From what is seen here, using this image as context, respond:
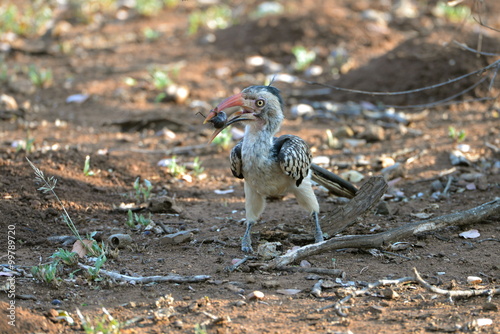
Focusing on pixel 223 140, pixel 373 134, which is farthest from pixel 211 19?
pixel 373 134

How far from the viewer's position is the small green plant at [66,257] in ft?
15.4

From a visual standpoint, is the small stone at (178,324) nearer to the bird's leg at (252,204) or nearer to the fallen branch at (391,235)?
the fallen branch at (391,235)

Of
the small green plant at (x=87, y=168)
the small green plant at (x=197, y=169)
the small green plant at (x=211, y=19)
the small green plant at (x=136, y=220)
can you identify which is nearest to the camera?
the small green plant at (x=136, y=220)

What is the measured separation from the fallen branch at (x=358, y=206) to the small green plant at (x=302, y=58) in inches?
233

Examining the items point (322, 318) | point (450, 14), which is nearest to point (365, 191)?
point (322, 318)

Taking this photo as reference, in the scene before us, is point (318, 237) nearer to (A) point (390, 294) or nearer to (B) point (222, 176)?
(A) point (390, 294)

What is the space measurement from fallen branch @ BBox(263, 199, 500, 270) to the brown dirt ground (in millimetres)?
118

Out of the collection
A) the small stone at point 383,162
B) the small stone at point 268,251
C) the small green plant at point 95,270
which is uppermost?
the small green plant at point 95,270

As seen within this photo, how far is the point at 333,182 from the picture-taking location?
6180 mm

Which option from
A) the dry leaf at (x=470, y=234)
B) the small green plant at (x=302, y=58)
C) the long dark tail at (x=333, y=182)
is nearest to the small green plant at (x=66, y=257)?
the long dark tail at (x=333, y=182)

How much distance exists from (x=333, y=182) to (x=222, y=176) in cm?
177

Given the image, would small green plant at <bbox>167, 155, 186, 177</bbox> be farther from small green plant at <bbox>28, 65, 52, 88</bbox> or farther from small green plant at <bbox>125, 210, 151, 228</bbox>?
small green plant at <bbox>28, 65, 52, 88</bbox>

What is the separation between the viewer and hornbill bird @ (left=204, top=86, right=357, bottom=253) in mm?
5375

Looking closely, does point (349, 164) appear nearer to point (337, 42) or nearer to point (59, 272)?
point (59, 272)
